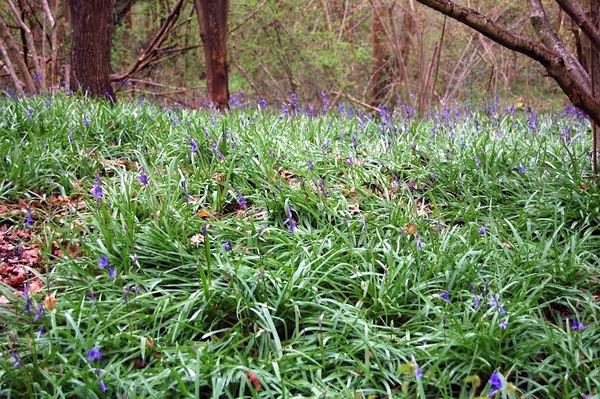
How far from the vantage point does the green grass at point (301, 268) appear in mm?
2486

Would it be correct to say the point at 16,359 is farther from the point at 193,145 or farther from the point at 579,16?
the point at 579,16

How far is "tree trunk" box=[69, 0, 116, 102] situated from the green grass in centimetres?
175

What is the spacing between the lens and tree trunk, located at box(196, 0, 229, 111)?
314 inches

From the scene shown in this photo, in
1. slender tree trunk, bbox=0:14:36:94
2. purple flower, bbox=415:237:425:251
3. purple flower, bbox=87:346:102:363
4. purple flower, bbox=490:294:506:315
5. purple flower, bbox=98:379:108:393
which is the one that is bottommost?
purple flower, bbox=98:379:108:393

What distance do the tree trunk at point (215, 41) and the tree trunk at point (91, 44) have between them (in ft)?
5.43

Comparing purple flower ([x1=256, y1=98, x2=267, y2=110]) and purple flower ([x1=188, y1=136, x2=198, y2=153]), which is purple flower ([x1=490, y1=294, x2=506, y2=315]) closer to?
purple flower ([x1=188, y1=136, x2=198, y2=153])

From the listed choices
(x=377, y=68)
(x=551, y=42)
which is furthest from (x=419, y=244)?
(x=377, y=68)

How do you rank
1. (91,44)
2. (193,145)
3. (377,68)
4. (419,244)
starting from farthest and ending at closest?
(377,68) → (91,44) → (193,145) → (419,244)

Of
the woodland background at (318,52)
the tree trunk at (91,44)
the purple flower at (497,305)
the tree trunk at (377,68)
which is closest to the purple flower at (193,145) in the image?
the tree trunk at (91,44)

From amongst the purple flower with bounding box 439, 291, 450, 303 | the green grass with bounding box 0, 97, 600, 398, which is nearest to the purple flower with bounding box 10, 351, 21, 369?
the green grass with bounding box 0, 97, 600, 398

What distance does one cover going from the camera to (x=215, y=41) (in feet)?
26.2

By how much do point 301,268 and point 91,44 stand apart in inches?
182

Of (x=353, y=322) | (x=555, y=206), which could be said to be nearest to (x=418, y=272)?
(x=353, y=322)

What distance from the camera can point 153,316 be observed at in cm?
272
